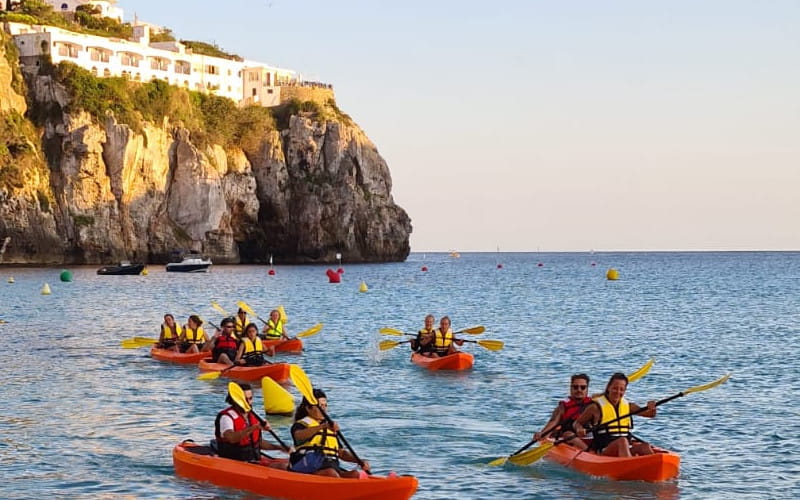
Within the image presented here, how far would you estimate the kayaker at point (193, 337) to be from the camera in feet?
96.7

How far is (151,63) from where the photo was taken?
11481cm

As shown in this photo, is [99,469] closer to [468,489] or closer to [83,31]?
[468,489]

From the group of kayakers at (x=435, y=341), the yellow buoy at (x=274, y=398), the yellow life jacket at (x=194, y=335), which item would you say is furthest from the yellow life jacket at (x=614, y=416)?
the yellow life jacket at (x=194, y=335)

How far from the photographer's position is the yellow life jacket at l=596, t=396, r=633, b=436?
15.4 metres

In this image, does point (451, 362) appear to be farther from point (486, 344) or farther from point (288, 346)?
point (288, 346)

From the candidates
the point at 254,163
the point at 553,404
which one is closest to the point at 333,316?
the point at 553,404

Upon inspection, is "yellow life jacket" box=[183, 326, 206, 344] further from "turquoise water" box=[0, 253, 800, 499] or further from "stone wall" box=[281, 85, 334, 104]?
"stone wall" box=[281, 85, 334, 104]

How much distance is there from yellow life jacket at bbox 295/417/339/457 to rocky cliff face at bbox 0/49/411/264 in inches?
3333

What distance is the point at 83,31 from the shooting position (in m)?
115

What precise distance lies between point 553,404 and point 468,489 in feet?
27.4

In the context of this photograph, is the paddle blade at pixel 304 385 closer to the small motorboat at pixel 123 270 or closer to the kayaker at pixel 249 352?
the kayaker at pixel 249 352

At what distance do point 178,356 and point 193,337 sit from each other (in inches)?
32.8

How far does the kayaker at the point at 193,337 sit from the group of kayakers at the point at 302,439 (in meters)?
14.8

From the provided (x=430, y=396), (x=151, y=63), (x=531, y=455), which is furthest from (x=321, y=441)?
(x=151, y=63)
